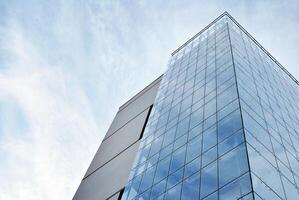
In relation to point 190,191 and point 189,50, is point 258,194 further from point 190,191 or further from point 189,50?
point 189,50

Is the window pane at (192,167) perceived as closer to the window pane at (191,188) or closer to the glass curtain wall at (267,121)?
the window pane at (191,188)

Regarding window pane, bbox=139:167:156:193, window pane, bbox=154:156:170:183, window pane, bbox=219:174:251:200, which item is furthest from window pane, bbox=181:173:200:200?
window pane, bbox=139:167:156:193

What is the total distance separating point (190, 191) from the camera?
15688 millimetres

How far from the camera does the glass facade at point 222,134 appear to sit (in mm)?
14805

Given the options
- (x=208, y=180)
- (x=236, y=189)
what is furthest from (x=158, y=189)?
(x=236, y=189)

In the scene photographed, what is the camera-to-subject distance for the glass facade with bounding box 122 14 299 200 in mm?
14805

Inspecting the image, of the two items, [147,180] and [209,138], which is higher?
[147,180]

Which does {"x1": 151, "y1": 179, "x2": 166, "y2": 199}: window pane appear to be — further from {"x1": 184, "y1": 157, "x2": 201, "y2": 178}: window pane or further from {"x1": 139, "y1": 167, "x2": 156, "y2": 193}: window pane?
{"x1": 184, "y1": 157, "x2": 201, "y2": 178}: window pane

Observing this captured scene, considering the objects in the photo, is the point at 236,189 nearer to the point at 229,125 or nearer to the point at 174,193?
the point at 174,193

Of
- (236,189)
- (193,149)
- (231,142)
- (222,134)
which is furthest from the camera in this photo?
(193,149)

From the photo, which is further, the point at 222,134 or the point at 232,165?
the point at 222,134

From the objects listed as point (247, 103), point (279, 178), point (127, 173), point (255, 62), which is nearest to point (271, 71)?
point (255, 62)

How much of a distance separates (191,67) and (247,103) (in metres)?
10.5

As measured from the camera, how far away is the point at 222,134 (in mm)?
17234
